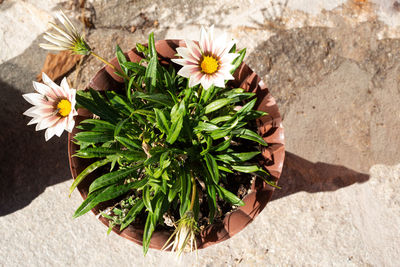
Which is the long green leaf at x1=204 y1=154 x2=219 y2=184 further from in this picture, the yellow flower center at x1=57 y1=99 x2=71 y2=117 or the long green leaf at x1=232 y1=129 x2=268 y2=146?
the yellow flower center at x1=57 y1=99 x2=71 y2=117

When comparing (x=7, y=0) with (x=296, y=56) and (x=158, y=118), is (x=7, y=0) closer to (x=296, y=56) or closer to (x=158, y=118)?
(x=158, y=118)

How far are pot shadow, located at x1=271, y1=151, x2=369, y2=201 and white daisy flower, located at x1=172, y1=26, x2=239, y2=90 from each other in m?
0.96

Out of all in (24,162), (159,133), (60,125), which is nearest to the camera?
(60,125)

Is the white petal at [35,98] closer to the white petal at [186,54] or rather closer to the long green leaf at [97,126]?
the long green leaf at [97,126]

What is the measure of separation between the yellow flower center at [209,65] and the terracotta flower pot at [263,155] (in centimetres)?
29

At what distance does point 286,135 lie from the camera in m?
1.73

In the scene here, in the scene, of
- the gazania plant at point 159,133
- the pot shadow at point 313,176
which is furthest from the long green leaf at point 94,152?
the pot shadow at point 313,176

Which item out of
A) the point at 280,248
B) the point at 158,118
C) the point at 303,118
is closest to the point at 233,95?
the point at 158,118

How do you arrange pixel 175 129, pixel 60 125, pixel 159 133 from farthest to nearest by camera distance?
pixel 159 133 < pixel 175 129 < pixel 60 125

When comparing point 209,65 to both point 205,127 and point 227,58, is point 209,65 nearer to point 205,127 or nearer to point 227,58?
point 227,58

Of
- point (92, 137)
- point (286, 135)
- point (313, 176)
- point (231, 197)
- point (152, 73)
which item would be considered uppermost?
point (152, 73)

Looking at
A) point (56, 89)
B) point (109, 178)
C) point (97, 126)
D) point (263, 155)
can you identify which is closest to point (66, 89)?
point (56, 89)

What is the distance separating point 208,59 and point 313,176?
106 cm

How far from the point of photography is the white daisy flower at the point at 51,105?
867 millimetres
